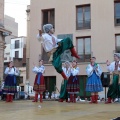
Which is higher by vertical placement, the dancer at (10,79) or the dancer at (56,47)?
the dancer at (56,47)

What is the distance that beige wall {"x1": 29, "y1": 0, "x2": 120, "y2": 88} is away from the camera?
16.6 metres

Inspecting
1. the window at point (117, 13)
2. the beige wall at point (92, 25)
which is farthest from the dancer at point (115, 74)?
the window at point (117, 13)

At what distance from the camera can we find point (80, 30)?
17.3 metres

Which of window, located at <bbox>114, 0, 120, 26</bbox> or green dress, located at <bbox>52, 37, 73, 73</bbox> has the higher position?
window, located at <bbox>114, 0, 120, 26</bbox>

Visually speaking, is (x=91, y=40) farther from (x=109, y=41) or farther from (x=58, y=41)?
(x=58, y=41)

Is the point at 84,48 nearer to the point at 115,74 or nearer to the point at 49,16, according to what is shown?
the point at 49,16

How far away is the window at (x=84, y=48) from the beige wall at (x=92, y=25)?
0.28 m

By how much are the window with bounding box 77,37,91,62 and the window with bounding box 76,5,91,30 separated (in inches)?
30.2

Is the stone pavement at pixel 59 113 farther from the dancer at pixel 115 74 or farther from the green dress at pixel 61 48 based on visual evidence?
the dancer at pixel 115 74

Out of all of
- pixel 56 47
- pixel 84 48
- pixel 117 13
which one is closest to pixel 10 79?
pixel 56 47

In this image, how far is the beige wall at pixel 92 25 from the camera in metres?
16.6

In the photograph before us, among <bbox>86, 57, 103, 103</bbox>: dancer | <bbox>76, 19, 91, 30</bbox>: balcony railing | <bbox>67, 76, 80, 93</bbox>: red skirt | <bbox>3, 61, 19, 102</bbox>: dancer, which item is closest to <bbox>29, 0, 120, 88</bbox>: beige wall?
<bbox>76, 19, 91, 30</bbox>: balcony railing

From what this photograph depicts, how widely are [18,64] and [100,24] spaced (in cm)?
1805

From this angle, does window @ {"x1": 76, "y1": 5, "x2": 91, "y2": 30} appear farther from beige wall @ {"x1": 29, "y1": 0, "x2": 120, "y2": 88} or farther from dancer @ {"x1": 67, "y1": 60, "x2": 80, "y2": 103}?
dancer @ {"x1": 67, "y1": 60, "x2": 80, "y2": 103}
